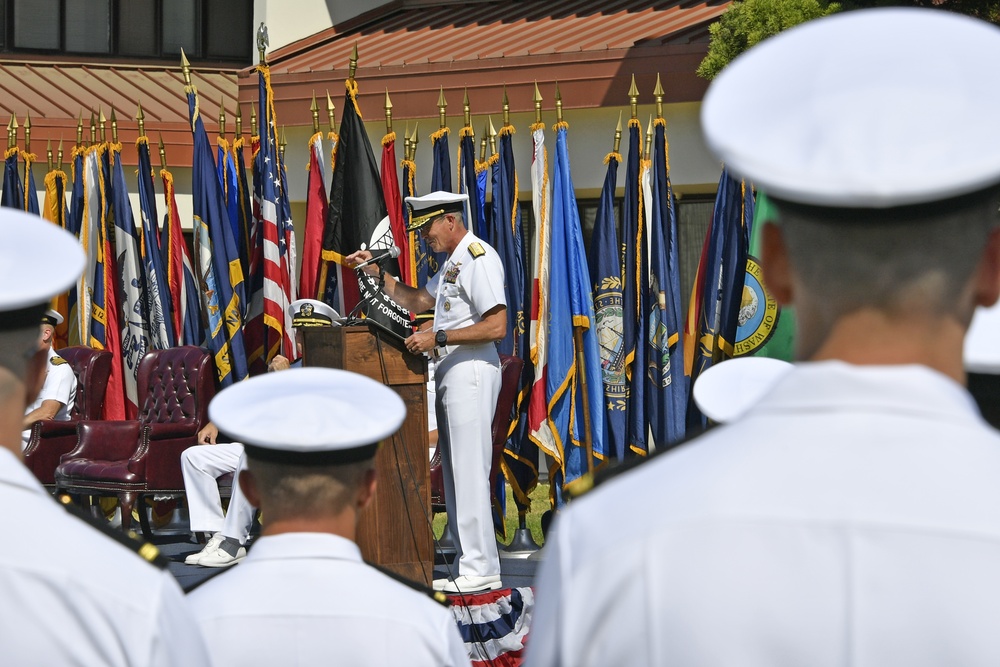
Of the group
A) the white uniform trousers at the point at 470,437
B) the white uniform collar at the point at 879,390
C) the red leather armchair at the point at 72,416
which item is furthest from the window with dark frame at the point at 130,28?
the white uniform collar at the point at 879,390

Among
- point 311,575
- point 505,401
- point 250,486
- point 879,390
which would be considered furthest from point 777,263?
point 505,401

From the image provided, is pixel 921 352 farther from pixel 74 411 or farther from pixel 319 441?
pixel 74 411

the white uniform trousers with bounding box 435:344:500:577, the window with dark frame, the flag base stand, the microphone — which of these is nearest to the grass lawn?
the flag base stand

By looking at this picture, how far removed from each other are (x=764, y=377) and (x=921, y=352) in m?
1.66

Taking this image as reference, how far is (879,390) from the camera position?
1112mm

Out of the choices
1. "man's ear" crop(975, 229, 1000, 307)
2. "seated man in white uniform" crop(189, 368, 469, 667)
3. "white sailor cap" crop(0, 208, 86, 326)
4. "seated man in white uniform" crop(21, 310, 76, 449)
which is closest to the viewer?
"man's ear" crop(975, 229, 1000, 307)

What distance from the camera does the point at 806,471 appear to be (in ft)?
3.56

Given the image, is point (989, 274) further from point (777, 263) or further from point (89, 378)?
point (89, 378)

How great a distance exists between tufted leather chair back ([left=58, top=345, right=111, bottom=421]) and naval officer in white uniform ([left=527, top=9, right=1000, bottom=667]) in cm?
791

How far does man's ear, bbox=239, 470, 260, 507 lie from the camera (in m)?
2.06

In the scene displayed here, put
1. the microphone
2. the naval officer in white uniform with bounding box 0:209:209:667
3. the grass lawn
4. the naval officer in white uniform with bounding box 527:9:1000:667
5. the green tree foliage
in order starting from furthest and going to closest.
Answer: the grass lawn
the green tree foliage
the microphone
the naval officer in white uniform with bounding box 0:209:209:667
the naval officer in white uniform with bounding box 527:9:1000:667

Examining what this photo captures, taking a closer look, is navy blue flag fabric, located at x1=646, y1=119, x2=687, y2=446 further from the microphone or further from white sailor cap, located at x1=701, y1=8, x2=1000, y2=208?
white sailor cap, located at x1=701, y1=8, x2=1000, y2=208

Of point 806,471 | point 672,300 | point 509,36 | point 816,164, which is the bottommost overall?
point 672,300

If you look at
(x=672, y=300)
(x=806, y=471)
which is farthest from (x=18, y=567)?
(x=672, y=300)
